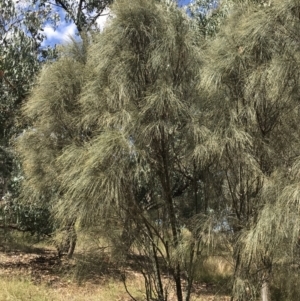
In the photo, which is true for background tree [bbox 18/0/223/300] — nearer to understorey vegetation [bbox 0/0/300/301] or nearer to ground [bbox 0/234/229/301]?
understorey vegetation [bbox 0/0/300/301]

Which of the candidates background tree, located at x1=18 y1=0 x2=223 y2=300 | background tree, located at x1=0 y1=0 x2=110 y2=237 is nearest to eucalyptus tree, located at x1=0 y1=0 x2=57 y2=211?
background tree, located at x1=0 y1=0 x2=110 y2=237

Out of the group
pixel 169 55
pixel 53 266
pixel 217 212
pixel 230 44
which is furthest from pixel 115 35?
pixel 53 266

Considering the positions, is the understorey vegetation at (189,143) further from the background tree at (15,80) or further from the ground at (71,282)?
the background tree at (15,80)

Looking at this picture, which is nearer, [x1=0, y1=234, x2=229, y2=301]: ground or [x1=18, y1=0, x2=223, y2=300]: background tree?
[x1=18, y1=0, x2=223, y2=300]: background tree

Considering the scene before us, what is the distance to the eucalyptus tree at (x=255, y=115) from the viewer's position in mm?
3803

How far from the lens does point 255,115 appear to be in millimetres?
4145

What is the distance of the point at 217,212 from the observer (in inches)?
166

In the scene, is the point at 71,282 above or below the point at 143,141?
below

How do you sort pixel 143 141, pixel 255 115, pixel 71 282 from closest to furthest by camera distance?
pixel 143 141 < pixel 255 115 < pixel 71 282

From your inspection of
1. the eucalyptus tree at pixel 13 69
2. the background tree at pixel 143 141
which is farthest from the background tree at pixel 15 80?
the background tree at pixel 143 141

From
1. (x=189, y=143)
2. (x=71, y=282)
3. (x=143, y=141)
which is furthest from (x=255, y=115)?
(x=71, y=282)

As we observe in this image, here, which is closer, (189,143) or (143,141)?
(143,141)

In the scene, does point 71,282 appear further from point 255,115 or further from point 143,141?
point 255,115

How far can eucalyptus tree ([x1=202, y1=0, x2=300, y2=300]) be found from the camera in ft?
12.5
